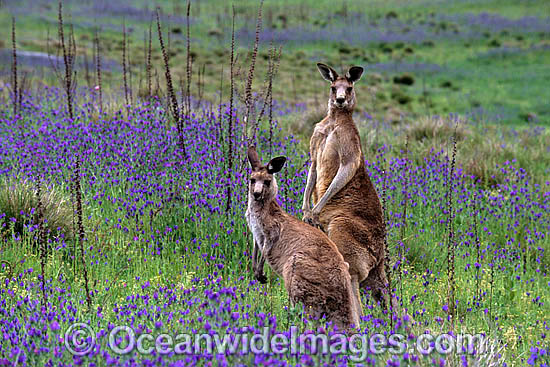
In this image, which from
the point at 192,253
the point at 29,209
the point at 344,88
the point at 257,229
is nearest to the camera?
the point at 257,229

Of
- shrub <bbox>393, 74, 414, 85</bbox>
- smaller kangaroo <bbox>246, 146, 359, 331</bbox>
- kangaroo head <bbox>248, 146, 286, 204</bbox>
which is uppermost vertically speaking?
kangaroo head <bbox>248, 146, 286, 204</bbox>

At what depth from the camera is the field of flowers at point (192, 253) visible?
368 cm

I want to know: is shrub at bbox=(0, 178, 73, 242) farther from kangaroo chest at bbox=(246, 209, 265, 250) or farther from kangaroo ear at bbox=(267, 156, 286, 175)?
kangaroo ear at bbox=(267, 156, 286, 175)

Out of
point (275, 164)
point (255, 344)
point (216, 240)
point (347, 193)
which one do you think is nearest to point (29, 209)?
point (216, 240)

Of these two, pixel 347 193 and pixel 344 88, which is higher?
pixel 344 88

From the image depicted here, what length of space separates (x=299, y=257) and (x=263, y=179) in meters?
0.63

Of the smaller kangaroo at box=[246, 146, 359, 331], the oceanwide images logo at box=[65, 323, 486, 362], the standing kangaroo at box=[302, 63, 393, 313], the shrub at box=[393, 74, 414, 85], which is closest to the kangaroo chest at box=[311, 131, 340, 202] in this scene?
the standing kangaroo at box=[302, 63, 393, 313]

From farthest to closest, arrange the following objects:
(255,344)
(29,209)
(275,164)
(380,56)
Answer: (380,56) < (29,209) < (275,164) < (255,344)

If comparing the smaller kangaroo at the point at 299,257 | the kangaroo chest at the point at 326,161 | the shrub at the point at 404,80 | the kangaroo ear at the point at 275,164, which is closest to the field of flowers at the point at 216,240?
the smaller kangaroo at the point at 299,257

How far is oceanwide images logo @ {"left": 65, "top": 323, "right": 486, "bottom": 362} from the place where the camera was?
330cm

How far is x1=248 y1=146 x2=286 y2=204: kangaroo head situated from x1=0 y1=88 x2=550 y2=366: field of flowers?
2.19 ft

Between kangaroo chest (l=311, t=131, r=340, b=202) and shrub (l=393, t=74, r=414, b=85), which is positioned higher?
kangaroo chest (l=311, t=131, r=340, b=202)

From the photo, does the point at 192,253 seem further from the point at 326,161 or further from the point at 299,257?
the point at 299,257

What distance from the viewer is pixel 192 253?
5.71m
